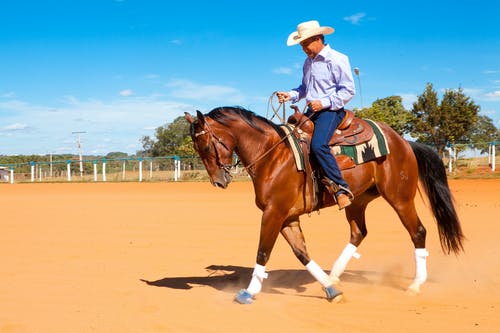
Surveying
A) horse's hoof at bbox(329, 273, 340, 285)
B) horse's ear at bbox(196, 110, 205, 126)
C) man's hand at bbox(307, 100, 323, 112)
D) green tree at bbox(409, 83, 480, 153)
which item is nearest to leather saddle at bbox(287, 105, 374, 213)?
man's hand at bbox(307, 100, 323, 112)

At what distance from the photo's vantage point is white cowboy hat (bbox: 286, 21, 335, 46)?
218 inches

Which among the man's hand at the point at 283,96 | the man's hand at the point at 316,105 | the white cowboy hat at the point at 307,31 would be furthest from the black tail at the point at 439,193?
the white cowboy hat at the point at 307,31

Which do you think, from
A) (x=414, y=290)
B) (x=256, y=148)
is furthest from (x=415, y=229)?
(x=256, y=148)

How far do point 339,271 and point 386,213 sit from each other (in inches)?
330

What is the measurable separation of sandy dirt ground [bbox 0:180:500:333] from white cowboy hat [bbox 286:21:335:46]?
3109 mm

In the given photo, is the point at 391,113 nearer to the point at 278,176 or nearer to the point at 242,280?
the point at 242,280

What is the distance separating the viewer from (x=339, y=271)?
247 inches

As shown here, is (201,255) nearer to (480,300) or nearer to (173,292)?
(173,292)

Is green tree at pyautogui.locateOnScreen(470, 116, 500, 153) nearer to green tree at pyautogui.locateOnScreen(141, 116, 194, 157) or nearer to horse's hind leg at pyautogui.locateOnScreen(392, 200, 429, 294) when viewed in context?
green tree at pyautogui.locateOnScreen(141, 116, 194, 157)

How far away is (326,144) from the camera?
559 centimetres

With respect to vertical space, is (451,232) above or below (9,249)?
above

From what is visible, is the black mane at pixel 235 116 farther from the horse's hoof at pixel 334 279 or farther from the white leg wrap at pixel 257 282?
the horse's hoof at pixel 334 279

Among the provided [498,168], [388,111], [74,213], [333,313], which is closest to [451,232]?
[333,313]

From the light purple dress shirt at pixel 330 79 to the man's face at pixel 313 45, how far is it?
0.07 meters
